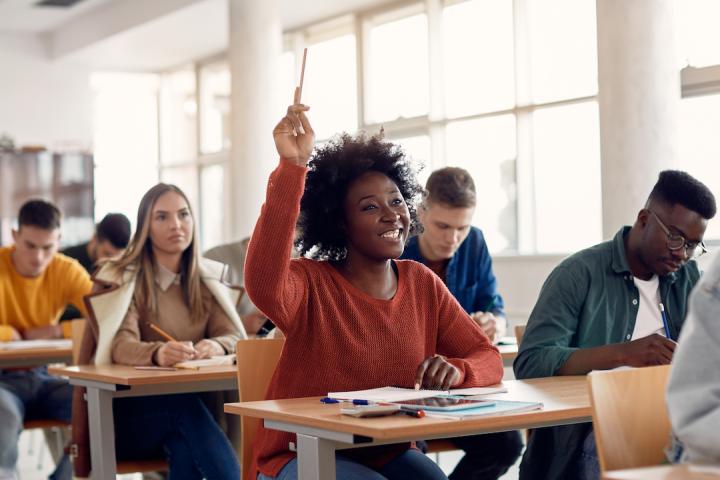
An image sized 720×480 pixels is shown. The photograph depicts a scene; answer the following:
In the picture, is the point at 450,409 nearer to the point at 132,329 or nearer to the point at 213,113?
the point at 132,329

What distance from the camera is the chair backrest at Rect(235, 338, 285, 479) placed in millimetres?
2760

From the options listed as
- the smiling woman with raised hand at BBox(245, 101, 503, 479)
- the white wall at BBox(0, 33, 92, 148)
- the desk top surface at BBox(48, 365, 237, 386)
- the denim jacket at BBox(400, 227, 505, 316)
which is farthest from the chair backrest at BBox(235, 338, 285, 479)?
the white wall at BBox(0, 33, 92, 148)

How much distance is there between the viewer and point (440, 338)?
2686 mm

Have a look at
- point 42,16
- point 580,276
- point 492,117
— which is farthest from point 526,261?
point 42,16

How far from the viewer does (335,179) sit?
8.44 feet

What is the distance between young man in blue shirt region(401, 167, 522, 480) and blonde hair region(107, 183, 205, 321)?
32.0 inches

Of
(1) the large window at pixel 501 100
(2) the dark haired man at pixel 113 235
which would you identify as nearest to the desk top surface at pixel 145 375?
(2) the dark haired man at pixel 113 235

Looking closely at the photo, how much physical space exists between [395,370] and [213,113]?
981 centimetres

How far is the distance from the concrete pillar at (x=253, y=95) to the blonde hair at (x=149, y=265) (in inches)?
195

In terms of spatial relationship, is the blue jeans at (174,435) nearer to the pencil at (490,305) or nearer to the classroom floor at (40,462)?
the pencil at (490,305)

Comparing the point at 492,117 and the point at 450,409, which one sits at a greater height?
the point at 492,117

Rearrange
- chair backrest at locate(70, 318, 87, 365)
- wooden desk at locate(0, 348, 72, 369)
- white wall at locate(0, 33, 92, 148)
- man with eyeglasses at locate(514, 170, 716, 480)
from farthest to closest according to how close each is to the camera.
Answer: white wall at locate(0, 33, 92, 148) < wooden desk at locate(0, 348, 72, 369) < chair backrest at locate(70, 318, 87, 365) < man with eyeglasses at locate(514, 170, 716, 480)

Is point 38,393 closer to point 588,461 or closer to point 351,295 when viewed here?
point 351,295

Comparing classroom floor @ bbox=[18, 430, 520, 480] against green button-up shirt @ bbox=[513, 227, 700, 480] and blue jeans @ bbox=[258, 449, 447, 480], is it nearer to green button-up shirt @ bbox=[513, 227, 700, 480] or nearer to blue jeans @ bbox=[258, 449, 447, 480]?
green button-up shirt @ bbox=[513, 227, 700, 480]
